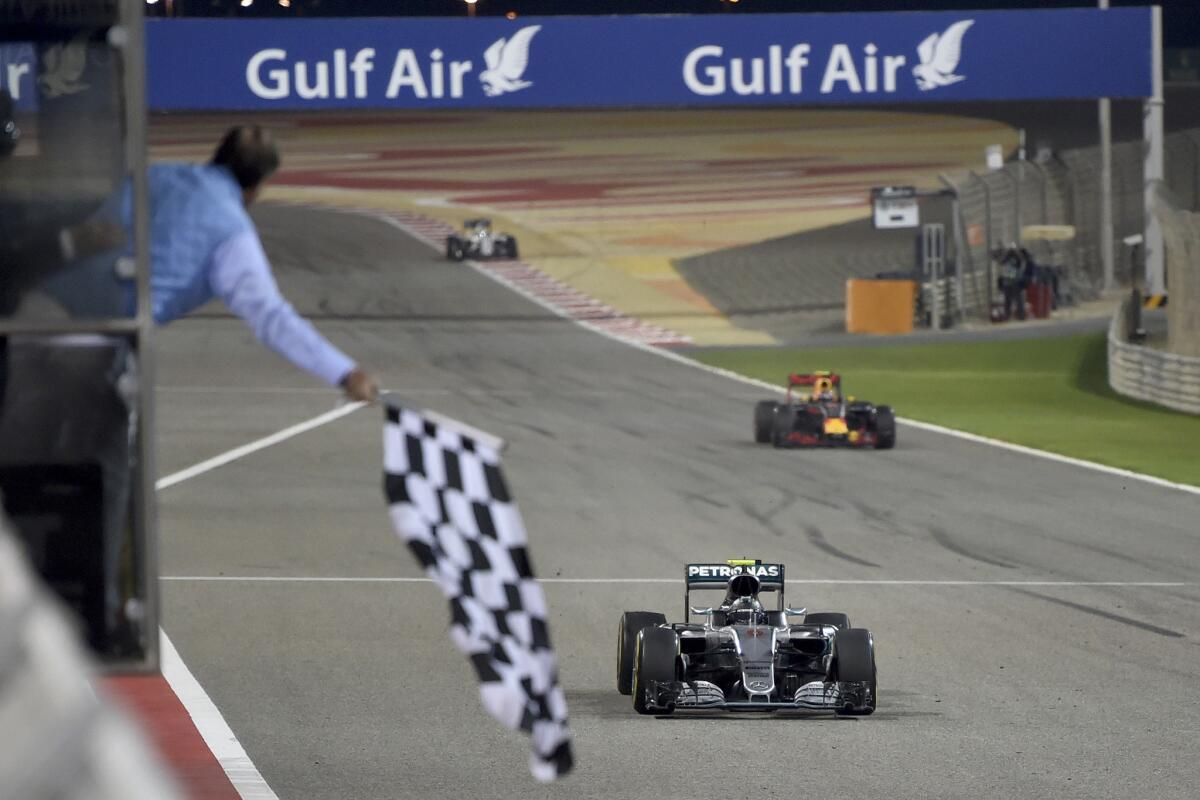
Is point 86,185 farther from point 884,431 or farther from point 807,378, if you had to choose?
point 884,431

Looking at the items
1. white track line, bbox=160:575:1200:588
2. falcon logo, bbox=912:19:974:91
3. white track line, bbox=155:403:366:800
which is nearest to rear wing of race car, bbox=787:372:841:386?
white track line, bbox=160:575:1200:588

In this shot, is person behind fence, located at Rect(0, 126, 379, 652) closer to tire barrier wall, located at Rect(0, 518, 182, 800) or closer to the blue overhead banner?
tire barrier wall, located at Rect(0, 518, 182, 800)

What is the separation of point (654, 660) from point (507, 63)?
3055 centimetres

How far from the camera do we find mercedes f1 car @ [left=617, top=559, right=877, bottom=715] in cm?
956

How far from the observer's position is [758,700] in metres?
9.62

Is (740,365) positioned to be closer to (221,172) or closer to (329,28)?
(329,28)

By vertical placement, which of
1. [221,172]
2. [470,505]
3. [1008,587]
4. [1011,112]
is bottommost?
[1008,587]

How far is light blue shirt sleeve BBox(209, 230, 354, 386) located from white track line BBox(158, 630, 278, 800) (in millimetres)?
2036

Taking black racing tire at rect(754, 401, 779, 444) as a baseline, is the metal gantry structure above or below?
above

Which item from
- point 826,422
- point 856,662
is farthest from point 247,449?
point 856,662

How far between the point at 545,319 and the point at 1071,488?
24802 mm

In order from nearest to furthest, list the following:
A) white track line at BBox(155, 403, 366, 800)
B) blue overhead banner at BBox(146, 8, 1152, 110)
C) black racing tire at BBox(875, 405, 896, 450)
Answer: white track line at BBox(155, 403, 366, 800), black racing tire at BBox(875, 405, 896, 450), blue overhead banner at BBox(146, 8, 1152, 110)

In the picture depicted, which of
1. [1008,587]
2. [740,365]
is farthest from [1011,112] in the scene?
[1008,587]

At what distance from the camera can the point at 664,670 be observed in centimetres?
961
